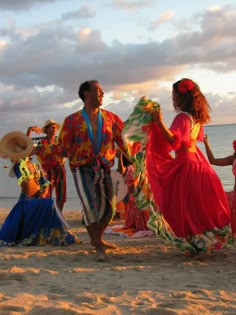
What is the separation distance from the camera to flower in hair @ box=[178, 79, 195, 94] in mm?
5434

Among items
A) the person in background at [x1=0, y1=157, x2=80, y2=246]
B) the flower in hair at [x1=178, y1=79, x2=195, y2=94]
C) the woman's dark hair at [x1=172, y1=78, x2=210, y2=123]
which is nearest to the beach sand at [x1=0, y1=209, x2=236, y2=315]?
the person in background at [x1=0, y1=157, x2=80, y2=246]

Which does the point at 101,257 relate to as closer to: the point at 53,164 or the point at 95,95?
the point at 95,95

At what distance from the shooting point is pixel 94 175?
5551 mm

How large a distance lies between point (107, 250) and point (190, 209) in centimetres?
128

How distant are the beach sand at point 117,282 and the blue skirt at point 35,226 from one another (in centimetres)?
43

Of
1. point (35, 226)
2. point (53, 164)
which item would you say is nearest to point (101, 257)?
point (35, 226)

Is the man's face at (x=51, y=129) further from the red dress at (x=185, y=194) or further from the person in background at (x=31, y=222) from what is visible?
the red dress at (x=185, y=194)

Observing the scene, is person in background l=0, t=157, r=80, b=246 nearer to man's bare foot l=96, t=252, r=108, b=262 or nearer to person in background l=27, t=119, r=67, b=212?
man's bare foot l=96, t=252, r=108, b=262

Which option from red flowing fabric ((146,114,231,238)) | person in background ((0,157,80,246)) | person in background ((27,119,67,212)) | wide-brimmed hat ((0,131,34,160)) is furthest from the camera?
person in background ((27,119,67,212))

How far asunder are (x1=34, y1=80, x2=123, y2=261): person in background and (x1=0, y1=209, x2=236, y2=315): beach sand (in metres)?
0.47

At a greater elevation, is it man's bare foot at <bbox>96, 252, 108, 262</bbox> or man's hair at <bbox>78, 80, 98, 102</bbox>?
man's hair at <bbox>78, 80, 98, 102</bbox>

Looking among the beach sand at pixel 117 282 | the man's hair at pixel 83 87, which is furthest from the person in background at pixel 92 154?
the beach sand at pixel 117 282

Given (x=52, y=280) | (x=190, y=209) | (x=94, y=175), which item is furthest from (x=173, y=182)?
(x=52, y=280)

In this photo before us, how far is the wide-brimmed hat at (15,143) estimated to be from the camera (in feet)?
22.4
